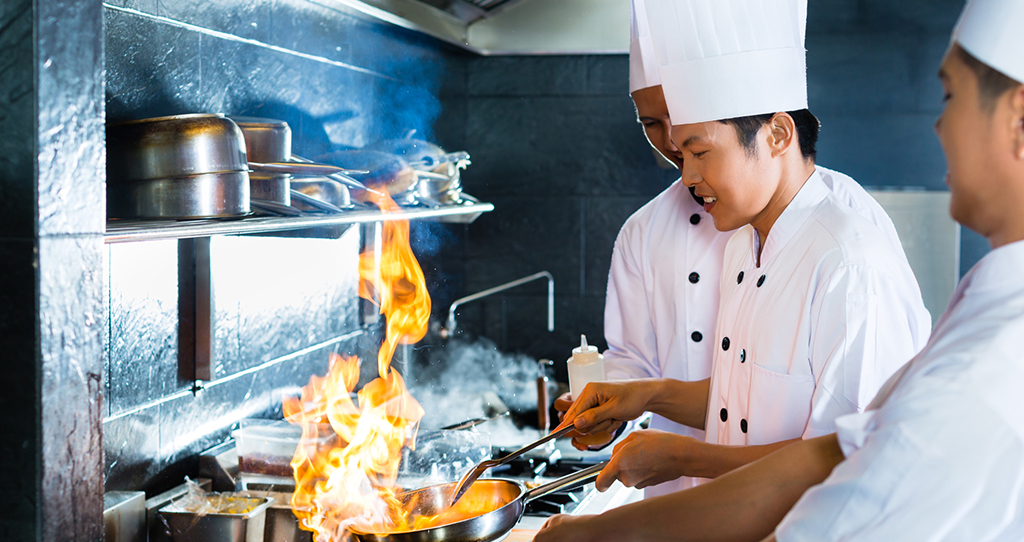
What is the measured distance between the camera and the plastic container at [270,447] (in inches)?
75.2

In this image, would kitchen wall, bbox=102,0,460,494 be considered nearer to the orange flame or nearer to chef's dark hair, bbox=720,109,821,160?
the orange flame

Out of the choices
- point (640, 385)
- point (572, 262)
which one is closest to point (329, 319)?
point (640, 385)

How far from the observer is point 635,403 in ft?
6.08

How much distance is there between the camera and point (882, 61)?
12.1 ft

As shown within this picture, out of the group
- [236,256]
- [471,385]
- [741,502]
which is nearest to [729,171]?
[741,502]

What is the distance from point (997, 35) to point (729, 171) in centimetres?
78

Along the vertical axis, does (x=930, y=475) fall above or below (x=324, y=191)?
below

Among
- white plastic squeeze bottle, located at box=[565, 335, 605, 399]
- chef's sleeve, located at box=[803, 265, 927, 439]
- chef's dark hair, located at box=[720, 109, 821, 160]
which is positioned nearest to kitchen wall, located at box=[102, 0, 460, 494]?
white plastic squeeze bottle, located at box=[565, 335, 605, 399]

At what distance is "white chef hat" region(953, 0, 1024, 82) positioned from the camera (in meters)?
0.78

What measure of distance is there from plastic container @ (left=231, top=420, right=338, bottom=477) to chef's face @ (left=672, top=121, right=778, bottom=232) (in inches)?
40.8

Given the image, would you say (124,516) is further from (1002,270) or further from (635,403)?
(1002,270)

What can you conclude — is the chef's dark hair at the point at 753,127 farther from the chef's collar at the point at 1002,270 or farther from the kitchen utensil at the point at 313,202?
the kitchen utensil at the point at 313,202

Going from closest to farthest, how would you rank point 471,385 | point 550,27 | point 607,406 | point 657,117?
point 607,406 < point 657,117 < point 471,385 < point 550,27

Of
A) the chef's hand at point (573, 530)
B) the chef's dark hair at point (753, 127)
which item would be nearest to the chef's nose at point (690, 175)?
the chef's dark hair at point (753, 127)
